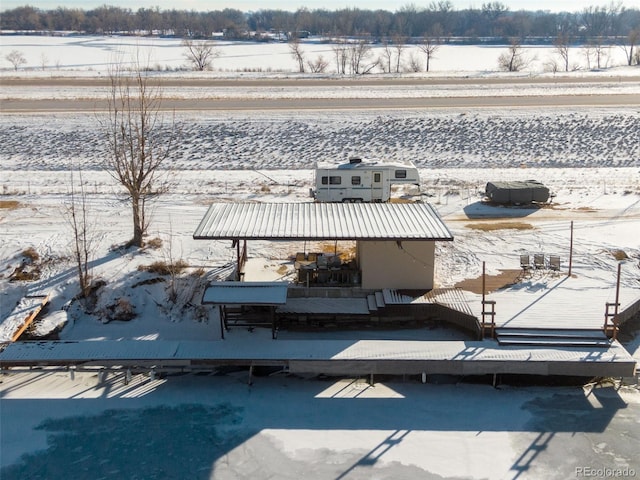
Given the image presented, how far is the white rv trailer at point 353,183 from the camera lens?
100 feet

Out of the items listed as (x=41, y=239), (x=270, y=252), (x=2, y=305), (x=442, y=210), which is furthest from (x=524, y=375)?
(x=41, y=239)

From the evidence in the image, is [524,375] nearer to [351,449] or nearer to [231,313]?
[351,449]

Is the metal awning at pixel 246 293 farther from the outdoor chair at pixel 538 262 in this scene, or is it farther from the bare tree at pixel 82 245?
the outdoor chair at pixel 538 262

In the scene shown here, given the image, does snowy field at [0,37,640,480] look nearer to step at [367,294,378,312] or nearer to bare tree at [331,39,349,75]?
step at [367,294,378,312]

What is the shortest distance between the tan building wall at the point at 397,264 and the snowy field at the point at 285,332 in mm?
1605

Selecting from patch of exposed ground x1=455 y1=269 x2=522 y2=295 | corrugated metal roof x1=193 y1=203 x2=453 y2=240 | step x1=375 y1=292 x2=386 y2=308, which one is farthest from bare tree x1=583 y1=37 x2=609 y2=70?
step x1=375 y1=292 x2=386 y2=308

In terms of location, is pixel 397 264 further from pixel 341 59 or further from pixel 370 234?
pixel 341 59

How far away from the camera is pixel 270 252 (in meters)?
25.9

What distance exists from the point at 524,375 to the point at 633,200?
17.1m

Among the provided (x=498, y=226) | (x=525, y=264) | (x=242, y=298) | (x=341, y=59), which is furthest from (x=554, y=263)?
(x=341, y=59)

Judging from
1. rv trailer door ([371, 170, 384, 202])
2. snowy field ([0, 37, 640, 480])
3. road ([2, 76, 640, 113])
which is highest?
road ([2, 76, 640, 113])

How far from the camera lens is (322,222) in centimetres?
2248

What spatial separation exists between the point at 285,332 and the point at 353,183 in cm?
1115

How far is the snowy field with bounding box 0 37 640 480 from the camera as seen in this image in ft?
51.4
